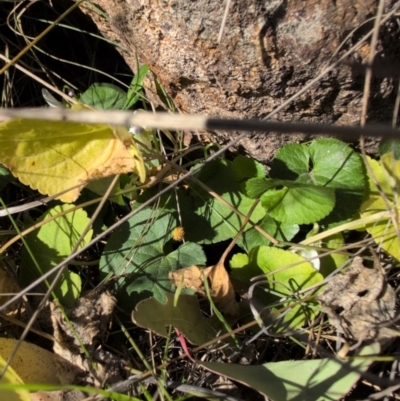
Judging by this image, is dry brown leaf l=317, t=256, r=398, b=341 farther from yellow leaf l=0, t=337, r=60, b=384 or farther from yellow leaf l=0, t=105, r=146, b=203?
yellow leaf l=0, t=337, r=60, b=384

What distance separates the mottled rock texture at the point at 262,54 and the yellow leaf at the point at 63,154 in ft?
0.76

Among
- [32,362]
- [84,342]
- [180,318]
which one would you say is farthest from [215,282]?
[32,362]

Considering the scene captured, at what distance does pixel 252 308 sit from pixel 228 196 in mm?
289

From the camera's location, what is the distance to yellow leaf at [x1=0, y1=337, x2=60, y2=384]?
952 mm

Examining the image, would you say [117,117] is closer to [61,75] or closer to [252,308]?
[252,308]

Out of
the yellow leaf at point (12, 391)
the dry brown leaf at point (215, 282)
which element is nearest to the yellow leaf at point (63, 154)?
the dry brown leaf at point (215, 282)

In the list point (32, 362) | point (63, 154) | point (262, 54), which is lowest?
point (32, 362)

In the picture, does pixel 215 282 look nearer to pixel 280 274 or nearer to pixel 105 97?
pixel 280 274

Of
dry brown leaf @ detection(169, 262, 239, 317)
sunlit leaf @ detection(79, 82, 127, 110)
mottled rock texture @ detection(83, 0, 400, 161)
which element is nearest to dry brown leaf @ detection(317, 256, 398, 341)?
dry brown leaf @ detection(169, 262, 239, 317)

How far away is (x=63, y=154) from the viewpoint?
101 cm

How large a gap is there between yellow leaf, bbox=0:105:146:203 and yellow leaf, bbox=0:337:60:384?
297 millimetres

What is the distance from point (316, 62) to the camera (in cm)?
96

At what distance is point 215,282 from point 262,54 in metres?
0.45

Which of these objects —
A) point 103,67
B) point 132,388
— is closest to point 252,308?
point 132,388
